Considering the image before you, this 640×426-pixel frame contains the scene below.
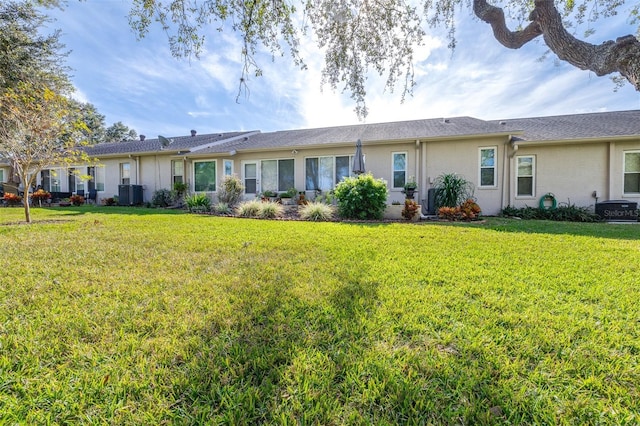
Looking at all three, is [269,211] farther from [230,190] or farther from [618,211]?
[618,211]

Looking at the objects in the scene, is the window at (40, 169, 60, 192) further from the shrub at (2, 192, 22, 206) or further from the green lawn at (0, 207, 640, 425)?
the green lawn at (0, 207, 640, 425)

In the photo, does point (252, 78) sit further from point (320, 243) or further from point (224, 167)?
point (224, 167)

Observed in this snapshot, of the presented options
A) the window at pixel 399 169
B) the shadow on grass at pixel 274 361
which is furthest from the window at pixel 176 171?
the shadow on grass at pixel 274 361

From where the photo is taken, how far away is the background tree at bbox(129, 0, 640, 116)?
493 cm

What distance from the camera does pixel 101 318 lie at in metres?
2.28

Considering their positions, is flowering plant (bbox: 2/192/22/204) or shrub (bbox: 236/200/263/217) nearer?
shrub (bbox: 236/200/263/217)

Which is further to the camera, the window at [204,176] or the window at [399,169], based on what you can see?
the window at [204,176]

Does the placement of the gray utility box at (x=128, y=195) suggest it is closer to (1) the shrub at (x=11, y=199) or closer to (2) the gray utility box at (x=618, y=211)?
(1) the shrub at (x=11, y=199)

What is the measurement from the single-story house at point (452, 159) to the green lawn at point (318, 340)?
7404 millimetres

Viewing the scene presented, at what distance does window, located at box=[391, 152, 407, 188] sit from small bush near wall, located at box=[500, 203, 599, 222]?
3.94m

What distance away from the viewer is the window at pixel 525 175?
416 inches

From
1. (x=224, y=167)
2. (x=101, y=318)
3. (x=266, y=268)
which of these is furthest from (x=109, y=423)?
(x=224, y=167)

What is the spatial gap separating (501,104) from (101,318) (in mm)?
14310

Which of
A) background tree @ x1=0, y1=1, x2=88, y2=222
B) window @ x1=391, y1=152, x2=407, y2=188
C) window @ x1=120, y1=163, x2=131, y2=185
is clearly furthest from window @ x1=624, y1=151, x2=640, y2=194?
window @ x1=120, y1=163, x2=131, y2=185
